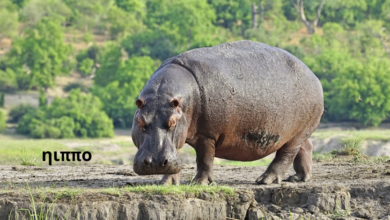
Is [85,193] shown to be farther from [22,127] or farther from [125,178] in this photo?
[22,127]

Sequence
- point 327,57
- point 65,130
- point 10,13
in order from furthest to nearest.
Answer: point 10,13, point 327,57, point 65,130

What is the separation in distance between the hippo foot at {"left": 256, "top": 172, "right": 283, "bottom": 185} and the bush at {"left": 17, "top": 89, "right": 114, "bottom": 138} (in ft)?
110

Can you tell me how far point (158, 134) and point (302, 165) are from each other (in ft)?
9.49

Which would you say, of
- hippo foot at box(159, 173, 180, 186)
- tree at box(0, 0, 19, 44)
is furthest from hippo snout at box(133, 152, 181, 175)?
tree at box(0, 0, 19, 44)

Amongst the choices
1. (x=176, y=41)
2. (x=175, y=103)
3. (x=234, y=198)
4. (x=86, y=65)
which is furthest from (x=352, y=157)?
(x=86, y=65)

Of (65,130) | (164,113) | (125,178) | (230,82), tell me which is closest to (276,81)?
(230,82)

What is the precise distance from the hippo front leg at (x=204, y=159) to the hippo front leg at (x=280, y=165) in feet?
3.20

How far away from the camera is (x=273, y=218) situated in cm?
838

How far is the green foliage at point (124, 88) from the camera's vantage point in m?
47.8

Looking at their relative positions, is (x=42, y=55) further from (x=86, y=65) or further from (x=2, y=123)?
(x=2, y=123)

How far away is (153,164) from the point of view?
8.02 meters

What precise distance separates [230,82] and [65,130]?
1382 inches

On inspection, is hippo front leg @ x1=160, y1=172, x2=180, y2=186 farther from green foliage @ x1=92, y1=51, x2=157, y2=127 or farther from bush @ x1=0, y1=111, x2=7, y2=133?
green foliage @ x1=92, y1=51, x2=157, y2=127

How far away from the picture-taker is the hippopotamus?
8.25 m
